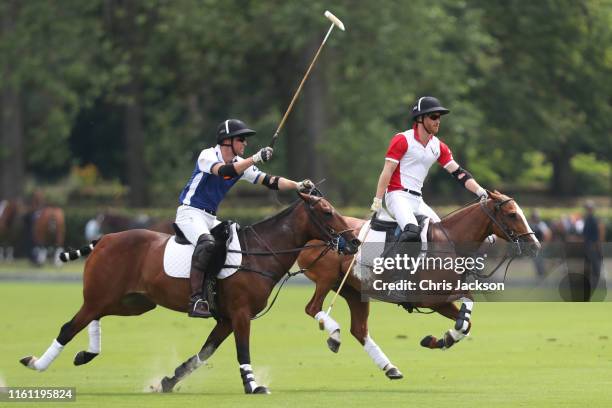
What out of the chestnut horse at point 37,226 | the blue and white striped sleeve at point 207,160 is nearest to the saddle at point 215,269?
the blue and white striped sleeve at point 207,160

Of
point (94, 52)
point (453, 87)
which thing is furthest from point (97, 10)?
point (453, 87)

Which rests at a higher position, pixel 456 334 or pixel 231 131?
pixel 231 131

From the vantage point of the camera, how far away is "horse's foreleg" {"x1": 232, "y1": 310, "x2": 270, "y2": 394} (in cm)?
1307

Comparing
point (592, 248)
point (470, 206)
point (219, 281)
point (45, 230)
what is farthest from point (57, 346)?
point (45, 230)

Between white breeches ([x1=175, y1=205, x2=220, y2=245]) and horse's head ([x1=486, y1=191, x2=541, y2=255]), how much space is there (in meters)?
2.87

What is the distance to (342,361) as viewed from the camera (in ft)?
54.7

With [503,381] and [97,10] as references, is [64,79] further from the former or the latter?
[503,381]

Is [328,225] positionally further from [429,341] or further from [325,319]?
[429,341]

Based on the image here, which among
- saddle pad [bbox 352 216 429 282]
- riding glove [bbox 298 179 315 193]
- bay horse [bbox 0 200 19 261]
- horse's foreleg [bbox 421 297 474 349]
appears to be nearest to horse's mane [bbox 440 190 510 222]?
saddle pad [bbox 352 216 429 282]

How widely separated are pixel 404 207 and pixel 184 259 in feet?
7.95

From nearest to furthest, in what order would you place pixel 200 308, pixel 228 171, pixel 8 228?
pixel 228 171 < pixel 200 308 < pixel 8 228

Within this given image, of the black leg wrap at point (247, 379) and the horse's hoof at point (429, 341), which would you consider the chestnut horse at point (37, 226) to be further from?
the black leg wrap at point (247, 379)

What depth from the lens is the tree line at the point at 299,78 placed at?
1626 inches

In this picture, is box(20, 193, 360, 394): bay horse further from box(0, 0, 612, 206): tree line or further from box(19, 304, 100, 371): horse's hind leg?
box(0, 0, 612, 206): tree line
